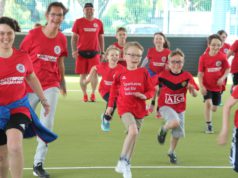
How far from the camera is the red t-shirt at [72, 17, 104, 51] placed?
15350 mm

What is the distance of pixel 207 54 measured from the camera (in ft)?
36.3

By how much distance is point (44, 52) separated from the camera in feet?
24.4

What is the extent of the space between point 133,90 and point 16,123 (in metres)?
2.02

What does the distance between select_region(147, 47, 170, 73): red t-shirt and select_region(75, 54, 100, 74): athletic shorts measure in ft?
7.56

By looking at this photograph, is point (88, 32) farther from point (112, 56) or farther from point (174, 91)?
point (174, 91)

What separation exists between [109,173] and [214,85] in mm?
4017

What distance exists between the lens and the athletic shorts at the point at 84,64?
49.8ft

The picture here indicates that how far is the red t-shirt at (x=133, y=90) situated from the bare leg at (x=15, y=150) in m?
2.00

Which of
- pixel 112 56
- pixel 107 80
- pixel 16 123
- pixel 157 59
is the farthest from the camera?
pixel 157 59

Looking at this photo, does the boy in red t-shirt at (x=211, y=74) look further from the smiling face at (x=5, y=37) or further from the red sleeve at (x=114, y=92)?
the smiling face at (x=5, y=37)

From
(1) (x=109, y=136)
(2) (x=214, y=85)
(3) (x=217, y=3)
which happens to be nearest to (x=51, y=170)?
(1) (x=109, y=136)

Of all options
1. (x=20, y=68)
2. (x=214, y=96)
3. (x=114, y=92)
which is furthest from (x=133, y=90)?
(x=214, y=96)

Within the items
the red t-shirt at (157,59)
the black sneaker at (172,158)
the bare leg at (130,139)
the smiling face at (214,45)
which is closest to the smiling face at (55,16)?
the bare leg at (130,139)

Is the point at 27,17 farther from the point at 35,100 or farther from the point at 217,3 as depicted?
the point at 35,100
